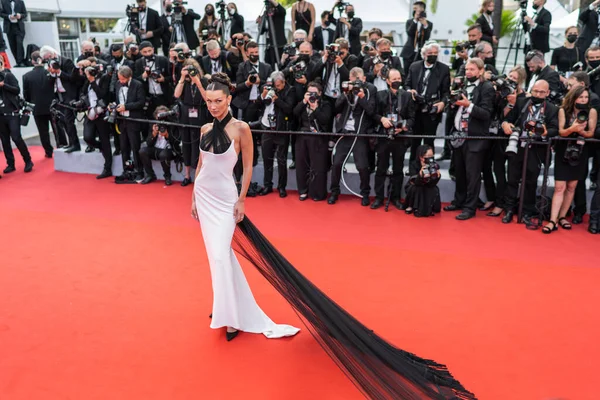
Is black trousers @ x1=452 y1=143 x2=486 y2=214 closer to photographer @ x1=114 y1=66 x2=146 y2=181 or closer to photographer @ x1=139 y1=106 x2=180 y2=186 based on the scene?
photographer @ x1=139 y1=106 x2=180 y2=186

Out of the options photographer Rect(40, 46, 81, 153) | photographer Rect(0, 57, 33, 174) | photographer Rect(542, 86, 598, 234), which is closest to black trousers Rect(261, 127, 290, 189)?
photographer Rect(542, 86, 598, 234)

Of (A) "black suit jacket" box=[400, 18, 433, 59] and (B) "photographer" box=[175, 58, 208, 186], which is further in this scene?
(A) "black suit jacket" box=[400, 18, 433, 59]

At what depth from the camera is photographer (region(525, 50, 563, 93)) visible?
6.31m

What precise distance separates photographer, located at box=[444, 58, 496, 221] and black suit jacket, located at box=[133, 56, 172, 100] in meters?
4.07

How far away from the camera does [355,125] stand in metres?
6.63

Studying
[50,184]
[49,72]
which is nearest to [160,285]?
[50,184]

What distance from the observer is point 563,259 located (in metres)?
5.09

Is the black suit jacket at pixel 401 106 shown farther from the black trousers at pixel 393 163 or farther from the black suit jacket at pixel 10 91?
the black suit jacket at pixel 10 91

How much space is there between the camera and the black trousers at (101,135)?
7.81m

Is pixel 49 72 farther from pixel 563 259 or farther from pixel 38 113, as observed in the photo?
pixel 563 259

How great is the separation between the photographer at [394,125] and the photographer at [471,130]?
0.57 metres

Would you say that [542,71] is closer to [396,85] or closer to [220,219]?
[396,85]

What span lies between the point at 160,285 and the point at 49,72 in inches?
207

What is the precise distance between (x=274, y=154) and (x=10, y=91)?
13.9 ft
